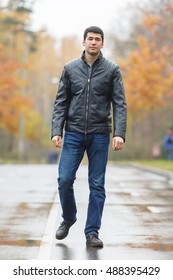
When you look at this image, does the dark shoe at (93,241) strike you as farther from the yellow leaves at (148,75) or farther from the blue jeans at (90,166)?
the yellow leaves at (148,75)

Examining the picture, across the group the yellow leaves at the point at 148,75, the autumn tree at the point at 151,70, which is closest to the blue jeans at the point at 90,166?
the autumn tree at the point at 151,70

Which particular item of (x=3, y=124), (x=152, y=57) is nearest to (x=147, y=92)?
(x=152, y=57)

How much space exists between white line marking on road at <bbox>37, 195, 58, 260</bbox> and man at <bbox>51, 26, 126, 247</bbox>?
473mm

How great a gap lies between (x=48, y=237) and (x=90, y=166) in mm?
1236

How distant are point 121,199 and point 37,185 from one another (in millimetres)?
5019

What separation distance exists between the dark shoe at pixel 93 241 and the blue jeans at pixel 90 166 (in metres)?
0.06

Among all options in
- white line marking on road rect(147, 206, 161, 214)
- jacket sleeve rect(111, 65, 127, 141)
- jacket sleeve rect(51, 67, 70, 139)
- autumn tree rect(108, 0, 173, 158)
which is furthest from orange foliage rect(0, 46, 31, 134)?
jacket sleeve rect(111, 65, 127, 141)

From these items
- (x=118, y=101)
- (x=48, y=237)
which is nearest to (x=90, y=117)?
(x=118, y=101)

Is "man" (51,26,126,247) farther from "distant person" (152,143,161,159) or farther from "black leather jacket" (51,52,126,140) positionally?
"distant person" (152,143,161,159)

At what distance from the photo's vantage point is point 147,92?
50.7 m

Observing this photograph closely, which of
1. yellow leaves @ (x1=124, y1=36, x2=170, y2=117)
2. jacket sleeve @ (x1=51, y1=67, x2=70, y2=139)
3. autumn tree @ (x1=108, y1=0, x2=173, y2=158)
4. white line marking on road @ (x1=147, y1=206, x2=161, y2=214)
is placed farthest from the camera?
yellow leaves @ (x1=124, y1=36, x2=170, y2=117)

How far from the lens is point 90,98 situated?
1005cm

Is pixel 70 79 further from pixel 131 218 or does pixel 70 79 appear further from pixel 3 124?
pixel 3 124

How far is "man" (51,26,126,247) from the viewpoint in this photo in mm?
10055
